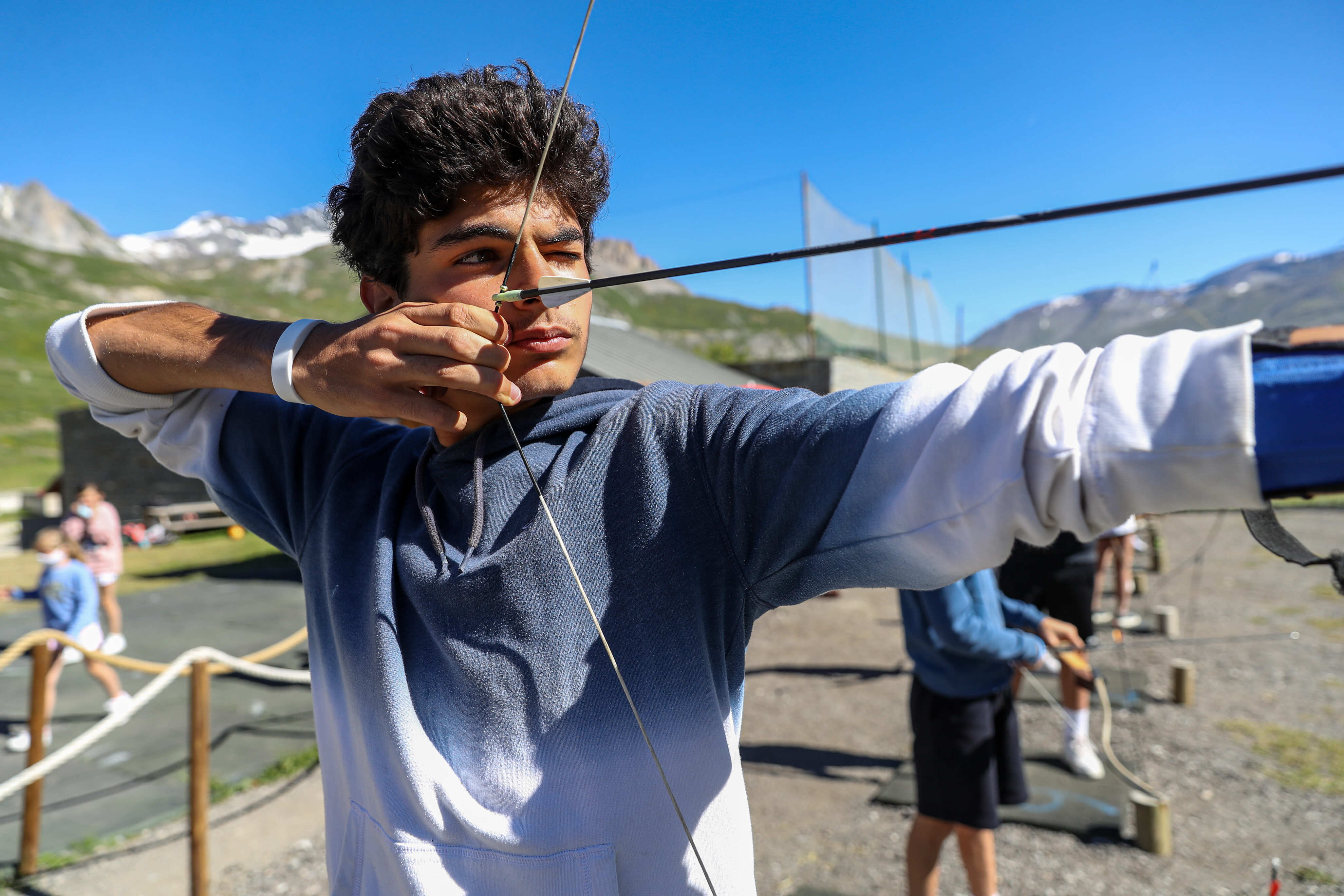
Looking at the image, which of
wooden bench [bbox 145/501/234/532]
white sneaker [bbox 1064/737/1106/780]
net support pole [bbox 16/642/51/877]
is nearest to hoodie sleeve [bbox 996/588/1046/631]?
white sneaker [bbox 1064/737/1106/780]

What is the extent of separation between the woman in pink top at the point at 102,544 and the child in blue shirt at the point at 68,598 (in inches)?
74.6

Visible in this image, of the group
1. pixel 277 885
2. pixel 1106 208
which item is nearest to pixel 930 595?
pixel 1106 208


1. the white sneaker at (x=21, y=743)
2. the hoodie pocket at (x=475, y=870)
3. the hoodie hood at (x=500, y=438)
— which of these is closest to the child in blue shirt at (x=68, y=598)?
the white sneaker at (x=21, y=743)

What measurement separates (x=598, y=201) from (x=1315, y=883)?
4.42 m

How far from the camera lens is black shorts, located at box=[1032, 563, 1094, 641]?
16.5 feet

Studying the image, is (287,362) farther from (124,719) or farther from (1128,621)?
(1128,621)

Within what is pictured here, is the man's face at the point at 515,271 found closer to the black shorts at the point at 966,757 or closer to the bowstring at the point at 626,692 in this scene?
the bowstring at the point at 626,692

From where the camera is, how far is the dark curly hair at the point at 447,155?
1.22 m

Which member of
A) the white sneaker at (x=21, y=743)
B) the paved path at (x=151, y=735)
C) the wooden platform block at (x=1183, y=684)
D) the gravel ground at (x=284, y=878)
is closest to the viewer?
the gravel ground at (x=284, y=878)

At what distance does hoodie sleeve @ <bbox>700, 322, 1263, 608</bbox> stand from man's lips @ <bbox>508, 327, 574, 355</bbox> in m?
0.37

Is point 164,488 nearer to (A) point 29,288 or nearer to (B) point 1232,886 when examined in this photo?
(B) point 1232,886

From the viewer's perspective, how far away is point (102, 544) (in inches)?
342

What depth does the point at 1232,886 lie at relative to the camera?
365cm

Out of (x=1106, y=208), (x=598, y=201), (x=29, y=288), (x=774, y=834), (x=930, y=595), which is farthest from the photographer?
(x=29, y=288)
